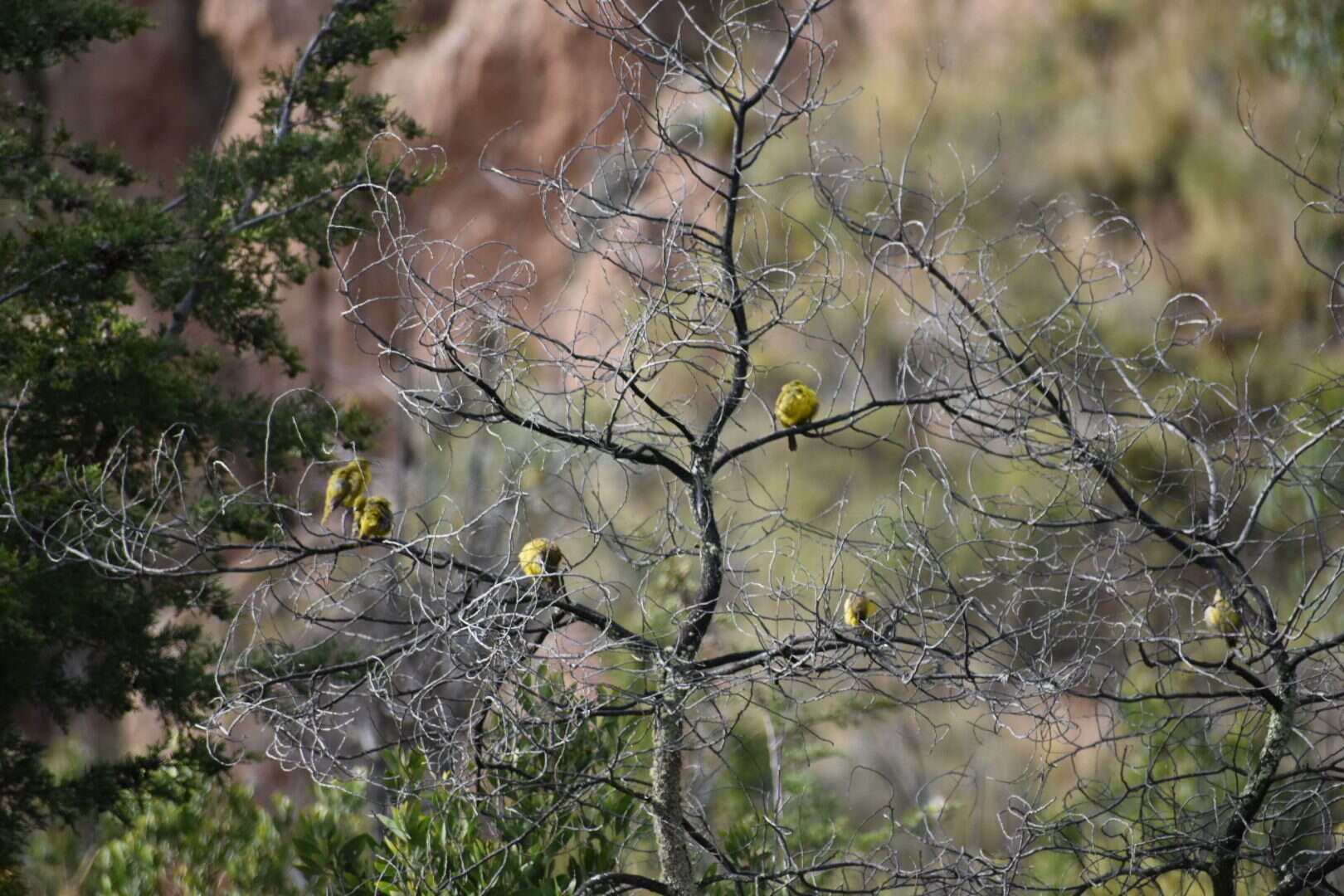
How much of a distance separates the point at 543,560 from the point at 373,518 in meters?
0.35

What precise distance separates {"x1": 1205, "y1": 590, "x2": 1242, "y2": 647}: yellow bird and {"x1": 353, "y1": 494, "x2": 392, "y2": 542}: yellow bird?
69.0 inches

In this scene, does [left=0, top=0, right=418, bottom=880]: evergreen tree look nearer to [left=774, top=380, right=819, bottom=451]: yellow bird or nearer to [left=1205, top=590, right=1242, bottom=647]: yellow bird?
[left=774, top=380, right=819, bottom=451]: yellow bird

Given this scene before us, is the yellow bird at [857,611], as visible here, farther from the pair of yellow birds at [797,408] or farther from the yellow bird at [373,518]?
the yellow bird at [373,518]

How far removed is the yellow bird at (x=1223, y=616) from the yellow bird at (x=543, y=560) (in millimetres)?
1395

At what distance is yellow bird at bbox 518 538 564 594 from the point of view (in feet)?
8.65

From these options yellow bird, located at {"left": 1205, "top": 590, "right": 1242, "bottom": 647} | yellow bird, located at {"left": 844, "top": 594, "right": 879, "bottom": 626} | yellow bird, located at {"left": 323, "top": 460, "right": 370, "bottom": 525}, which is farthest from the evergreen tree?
yellow bird, located at {"left": 1205, "top": 590, "right": 1242, "bottom": 647}

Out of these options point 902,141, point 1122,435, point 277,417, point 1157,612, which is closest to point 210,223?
point 277,417

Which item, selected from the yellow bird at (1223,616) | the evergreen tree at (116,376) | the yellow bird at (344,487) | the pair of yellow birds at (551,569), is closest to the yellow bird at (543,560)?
the pair of yellow birds at (551,569)

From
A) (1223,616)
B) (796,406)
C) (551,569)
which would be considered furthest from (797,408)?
(1223,616)

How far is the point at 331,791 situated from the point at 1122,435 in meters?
3.41

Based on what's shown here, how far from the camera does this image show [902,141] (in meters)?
9.98

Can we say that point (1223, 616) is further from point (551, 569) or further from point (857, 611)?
point (551, 569)

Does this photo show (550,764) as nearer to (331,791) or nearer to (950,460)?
(331,791)

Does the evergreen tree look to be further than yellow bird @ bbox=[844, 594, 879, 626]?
Yes
